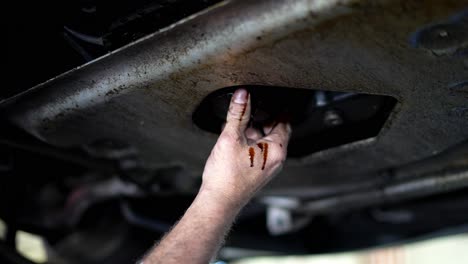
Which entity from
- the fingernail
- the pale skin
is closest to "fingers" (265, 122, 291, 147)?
the pale skin

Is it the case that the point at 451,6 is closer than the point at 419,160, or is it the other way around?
the point at 451,6

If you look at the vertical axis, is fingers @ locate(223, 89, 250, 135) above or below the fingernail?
below

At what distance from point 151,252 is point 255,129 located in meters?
0.28

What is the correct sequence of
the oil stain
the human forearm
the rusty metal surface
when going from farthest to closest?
the oil stain → the human forearm → the rusty metal surface

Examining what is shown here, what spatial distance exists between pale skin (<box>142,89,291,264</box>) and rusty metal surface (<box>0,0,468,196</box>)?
0.08m

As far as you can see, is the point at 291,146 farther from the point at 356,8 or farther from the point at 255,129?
the point at 356,8

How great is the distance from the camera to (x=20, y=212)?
134 centimetres

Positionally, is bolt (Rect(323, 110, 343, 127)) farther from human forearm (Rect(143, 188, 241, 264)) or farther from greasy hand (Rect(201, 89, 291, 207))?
human forearm (Rect(143, 188, 241, 264))

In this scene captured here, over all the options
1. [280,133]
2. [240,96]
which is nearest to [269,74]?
[240,96]

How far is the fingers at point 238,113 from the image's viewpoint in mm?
802

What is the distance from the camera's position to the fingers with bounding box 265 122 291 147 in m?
0.89

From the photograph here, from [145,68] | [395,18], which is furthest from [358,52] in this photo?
[145,68]

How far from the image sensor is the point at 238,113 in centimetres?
82

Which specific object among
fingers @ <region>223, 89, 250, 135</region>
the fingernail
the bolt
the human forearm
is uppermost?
the fingernail
